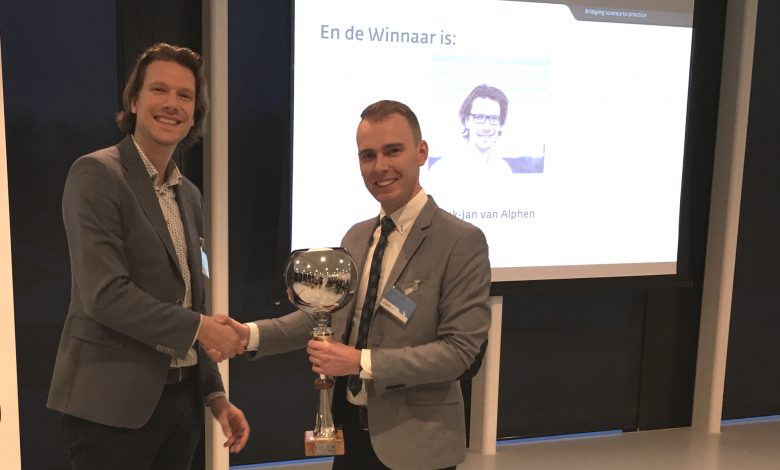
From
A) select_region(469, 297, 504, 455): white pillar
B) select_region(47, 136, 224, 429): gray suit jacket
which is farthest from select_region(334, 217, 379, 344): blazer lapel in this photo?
select_region(469, 297, 504, 455): white pillar

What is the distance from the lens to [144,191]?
5.66 feet

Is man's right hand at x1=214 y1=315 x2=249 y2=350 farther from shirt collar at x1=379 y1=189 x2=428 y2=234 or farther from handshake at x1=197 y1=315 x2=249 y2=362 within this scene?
shirt collar at x1=379 y1=189 x2=428 y2=234

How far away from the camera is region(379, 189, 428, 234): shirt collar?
70.3 inches

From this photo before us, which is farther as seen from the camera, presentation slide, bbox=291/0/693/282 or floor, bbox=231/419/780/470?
floor, bbox=231/419/780/470

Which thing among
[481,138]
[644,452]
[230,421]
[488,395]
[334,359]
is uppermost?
[481,138]

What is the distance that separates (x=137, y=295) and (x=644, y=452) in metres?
3.26

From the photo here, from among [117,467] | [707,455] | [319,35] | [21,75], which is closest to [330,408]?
[117,467]

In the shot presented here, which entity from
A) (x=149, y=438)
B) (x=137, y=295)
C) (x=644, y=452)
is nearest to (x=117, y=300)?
(x=137, y=295)

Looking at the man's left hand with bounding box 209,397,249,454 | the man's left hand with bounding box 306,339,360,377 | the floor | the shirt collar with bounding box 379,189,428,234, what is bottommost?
the floor

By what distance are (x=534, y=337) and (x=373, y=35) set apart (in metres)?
1.94

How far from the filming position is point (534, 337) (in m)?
4.15

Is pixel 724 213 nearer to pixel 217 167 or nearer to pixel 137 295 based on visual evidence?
pixel 217 167

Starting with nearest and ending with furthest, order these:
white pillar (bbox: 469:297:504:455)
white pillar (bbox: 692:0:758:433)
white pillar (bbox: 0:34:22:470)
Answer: white pillar (bbox: 0:34:22:470) → white pillar (bbox: 469:297:504:455) → white pillar (bbox: 692:0:758:433)

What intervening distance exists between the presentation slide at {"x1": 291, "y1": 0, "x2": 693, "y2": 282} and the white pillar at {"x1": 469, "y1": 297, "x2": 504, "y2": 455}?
0.82ft
